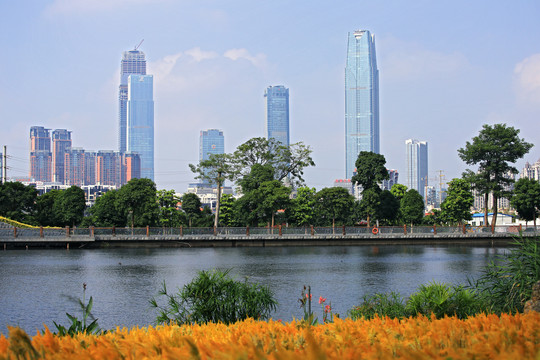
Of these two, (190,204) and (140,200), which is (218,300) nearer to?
(140,200)

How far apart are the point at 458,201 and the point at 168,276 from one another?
1943 inches

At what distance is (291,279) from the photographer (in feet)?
86.4

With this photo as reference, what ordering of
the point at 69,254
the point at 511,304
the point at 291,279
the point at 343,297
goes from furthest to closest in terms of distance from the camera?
the point at 69,254 < the point at 291,279 < the point at 343,297 < the point at 511,304

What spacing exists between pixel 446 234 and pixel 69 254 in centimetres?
3393

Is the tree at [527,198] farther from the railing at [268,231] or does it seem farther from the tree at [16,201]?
the tree at [16,201]

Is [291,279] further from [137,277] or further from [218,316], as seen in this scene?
[218,316]

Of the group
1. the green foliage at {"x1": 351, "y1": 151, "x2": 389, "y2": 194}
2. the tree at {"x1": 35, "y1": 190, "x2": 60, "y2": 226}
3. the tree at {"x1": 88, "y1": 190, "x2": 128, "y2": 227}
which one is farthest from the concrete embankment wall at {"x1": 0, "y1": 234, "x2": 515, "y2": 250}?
the tree at {"x1": 35, "y1": 190, "x2": 60, "y2": 226}

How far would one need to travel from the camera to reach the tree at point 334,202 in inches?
2352

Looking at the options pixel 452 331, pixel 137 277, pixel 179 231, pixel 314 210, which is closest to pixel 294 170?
pixel 314 210

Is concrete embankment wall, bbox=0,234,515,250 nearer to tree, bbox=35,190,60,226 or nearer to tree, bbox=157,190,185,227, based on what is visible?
tree, bbox=35,190,60,226

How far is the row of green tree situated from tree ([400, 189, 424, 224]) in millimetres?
7436

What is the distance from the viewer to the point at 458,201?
69125mm

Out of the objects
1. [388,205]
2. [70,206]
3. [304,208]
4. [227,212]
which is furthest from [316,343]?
[227,212]

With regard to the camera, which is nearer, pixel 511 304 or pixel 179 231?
pixel 511 304
